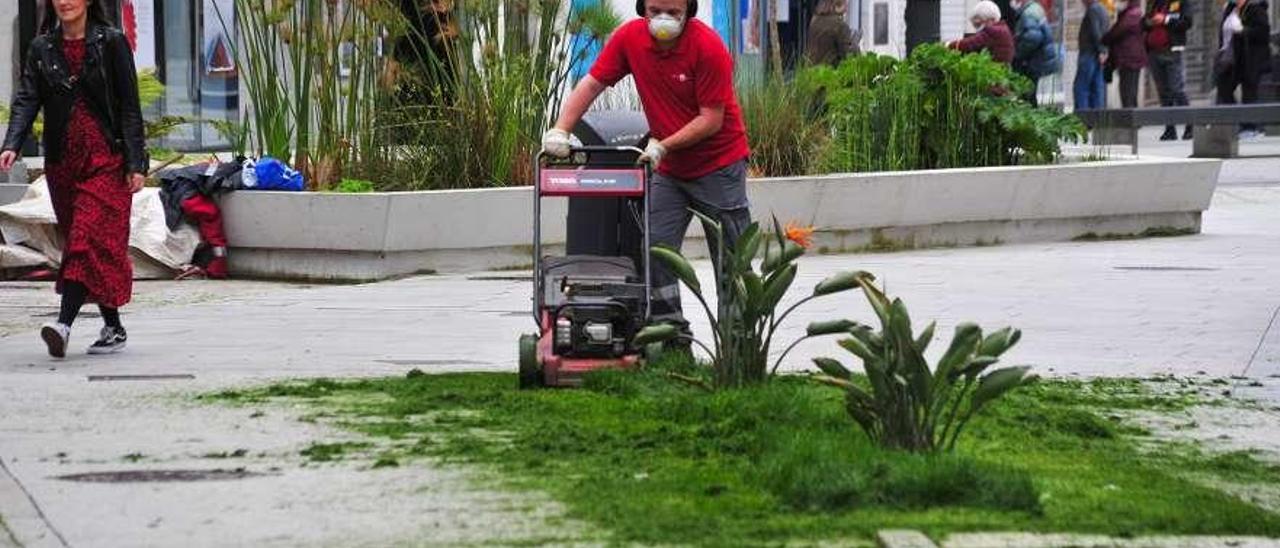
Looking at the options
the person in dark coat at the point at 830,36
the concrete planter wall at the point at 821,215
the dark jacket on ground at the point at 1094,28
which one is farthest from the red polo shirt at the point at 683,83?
the dark jacket on ground at the point at 1094,28

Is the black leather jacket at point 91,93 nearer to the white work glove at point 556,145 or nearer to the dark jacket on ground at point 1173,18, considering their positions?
the white work glove at point 556,145

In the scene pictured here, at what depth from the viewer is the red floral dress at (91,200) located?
10305 millimetres

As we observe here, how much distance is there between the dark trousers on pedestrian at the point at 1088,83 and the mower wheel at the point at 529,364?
2326cm

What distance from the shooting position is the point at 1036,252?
16031 millimetres

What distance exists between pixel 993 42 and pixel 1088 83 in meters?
7.15

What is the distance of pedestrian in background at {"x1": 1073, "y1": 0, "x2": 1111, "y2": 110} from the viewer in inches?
1228

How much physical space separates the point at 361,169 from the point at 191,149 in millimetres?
7712

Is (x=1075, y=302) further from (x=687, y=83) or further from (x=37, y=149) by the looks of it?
(x=37, y=149)

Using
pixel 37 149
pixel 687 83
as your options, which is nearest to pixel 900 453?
pixel 687 83

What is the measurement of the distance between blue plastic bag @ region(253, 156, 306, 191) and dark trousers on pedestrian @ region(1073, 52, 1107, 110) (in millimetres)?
18003

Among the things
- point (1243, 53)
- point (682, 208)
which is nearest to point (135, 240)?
point (682, 208)

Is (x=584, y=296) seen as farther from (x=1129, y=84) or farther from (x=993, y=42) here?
(x=1129, y=84)

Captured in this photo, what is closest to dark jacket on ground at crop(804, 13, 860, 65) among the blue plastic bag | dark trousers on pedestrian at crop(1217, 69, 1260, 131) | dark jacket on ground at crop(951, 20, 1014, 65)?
dark jacket on ground at crop(951, 20, 1014, 65)

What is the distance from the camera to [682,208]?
959 cm
